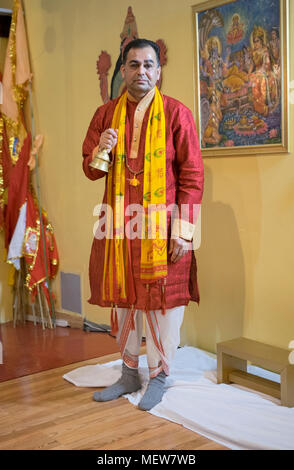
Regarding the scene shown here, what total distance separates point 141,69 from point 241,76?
646 mm

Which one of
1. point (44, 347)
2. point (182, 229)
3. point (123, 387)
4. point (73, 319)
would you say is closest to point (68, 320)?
point (73, 319)

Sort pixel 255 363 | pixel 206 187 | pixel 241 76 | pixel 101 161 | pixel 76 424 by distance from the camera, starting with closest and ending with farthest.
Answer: pixel 76 424, pixel 101 161, pixel 255 363, pixel 241 76, pixel 206 187

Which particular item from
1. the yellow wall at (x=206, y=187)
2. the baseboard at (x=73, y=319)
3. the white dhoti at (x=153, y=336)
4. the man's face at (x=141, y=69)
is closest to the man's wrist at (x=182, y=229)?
the white dhoti at (x=153, y=336)

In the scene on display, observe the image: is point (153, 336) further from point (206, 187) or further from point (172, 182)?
point (206, 187)

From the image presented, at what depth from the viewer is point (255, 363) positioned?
114 inches

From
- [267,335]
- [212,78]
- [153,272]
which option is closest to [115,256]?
[153,272]

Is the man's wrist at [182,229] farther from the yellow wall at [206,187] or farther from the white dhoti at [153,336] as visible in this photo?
the yellow wall at [206,187]

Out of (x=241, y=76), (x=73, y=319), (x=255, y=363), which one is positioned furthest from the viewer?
(x=73, y=319)

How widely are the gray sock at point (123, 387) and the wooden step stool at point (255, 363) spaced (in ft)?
1.39

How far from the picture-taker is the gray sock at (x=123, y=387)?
2924mm

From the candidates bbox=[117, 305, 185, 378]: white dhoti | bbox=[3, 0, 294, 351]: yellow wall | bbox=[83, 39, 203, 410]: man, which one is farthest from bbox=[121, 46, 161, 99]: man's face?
bbox=[117, 305, 185, 378]: white dhoti

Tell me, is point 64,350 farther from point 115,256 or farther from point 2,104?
point 2,104

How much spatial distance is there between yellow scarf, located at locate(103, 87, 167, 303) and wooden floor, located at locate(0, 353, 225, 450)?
0.53 metres
